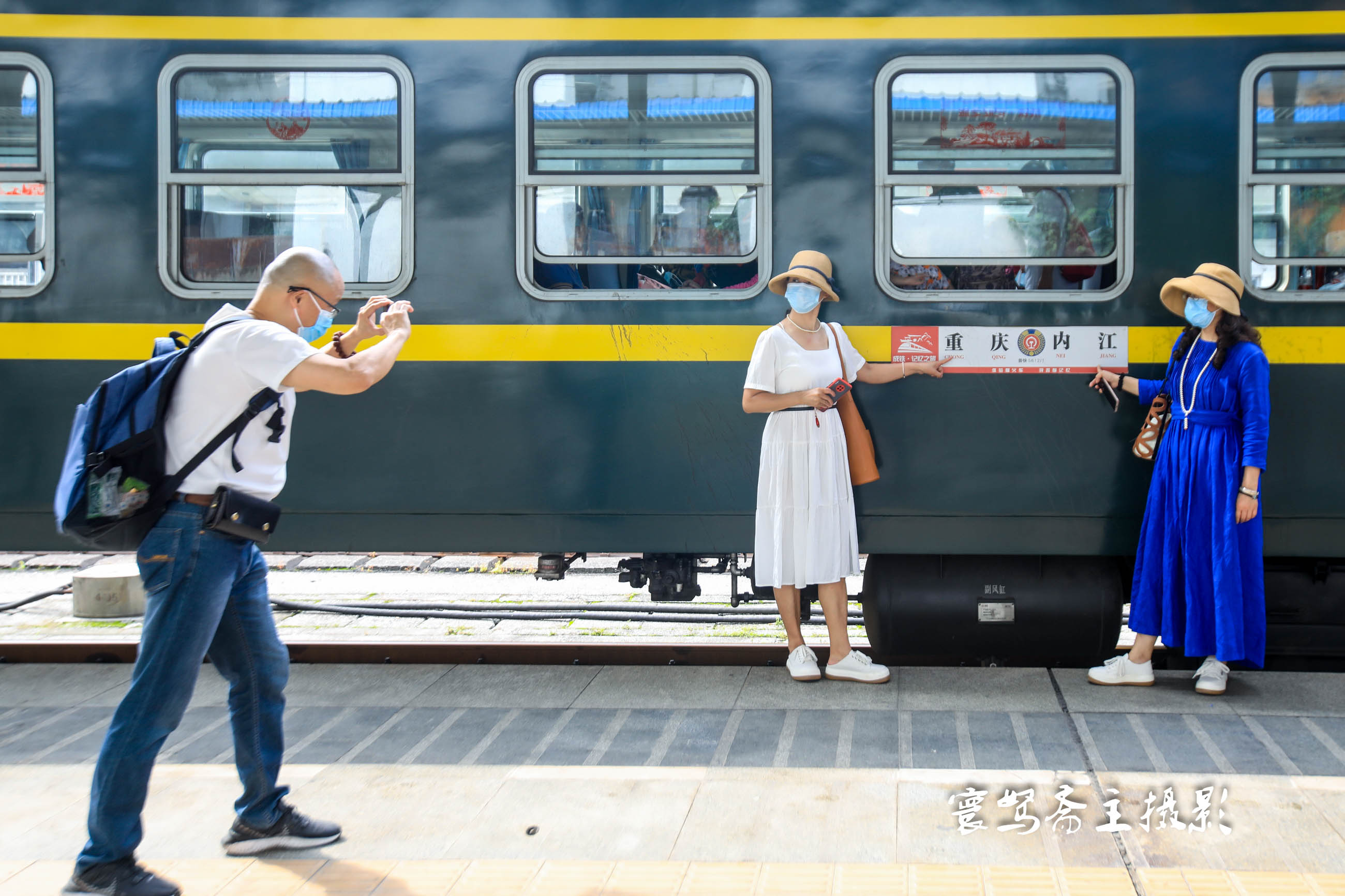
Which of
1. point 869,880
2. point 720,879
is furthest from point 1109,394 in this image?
point 720,879

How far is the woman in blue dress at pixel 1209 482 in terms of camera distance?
4473mm

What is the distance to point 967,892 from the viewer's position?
3.02 metres

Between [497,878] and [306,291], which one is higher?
[306,291]

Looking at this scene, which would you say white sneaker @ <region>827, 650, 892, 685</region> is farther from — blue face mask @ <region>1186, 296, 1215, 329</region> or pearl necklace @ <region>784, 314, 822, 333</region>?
blue face mask @ <region>1186, 296, 1215, 329</region>

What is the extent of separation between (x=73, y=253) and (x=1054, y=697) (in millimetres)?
4650

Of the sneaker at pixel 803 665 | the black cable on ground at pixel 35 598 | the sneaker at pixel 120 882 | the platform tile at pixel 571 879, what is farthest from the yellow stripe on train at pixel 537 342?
the black cable on ground at pixel 35 598

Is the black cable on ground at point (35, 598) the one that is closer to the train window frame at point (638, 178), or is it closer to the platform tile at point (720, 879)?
the train window frame at point (638, 178)

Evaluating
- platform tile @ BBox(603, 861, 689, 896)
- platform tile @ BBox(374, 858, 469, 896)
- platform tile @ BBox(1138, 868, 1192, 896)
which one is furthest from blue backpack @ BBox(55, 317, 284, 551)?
platform tile @ BBox(1138, 868, 1192, 896)

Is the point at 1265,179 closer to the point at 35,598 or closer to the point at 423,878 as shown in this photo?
the point at 423,878

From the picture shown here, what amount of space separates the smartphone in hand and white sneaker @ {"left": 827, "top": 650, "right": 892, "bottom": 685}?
4.92 ft

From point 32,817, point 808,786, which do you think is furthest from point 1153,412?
point 32,817

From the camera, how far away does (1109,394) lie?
15.7 feet

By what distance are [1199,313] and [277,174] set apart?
3856 millimetres

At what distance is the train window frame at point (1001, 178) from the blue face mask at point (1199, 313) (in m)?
0.32
